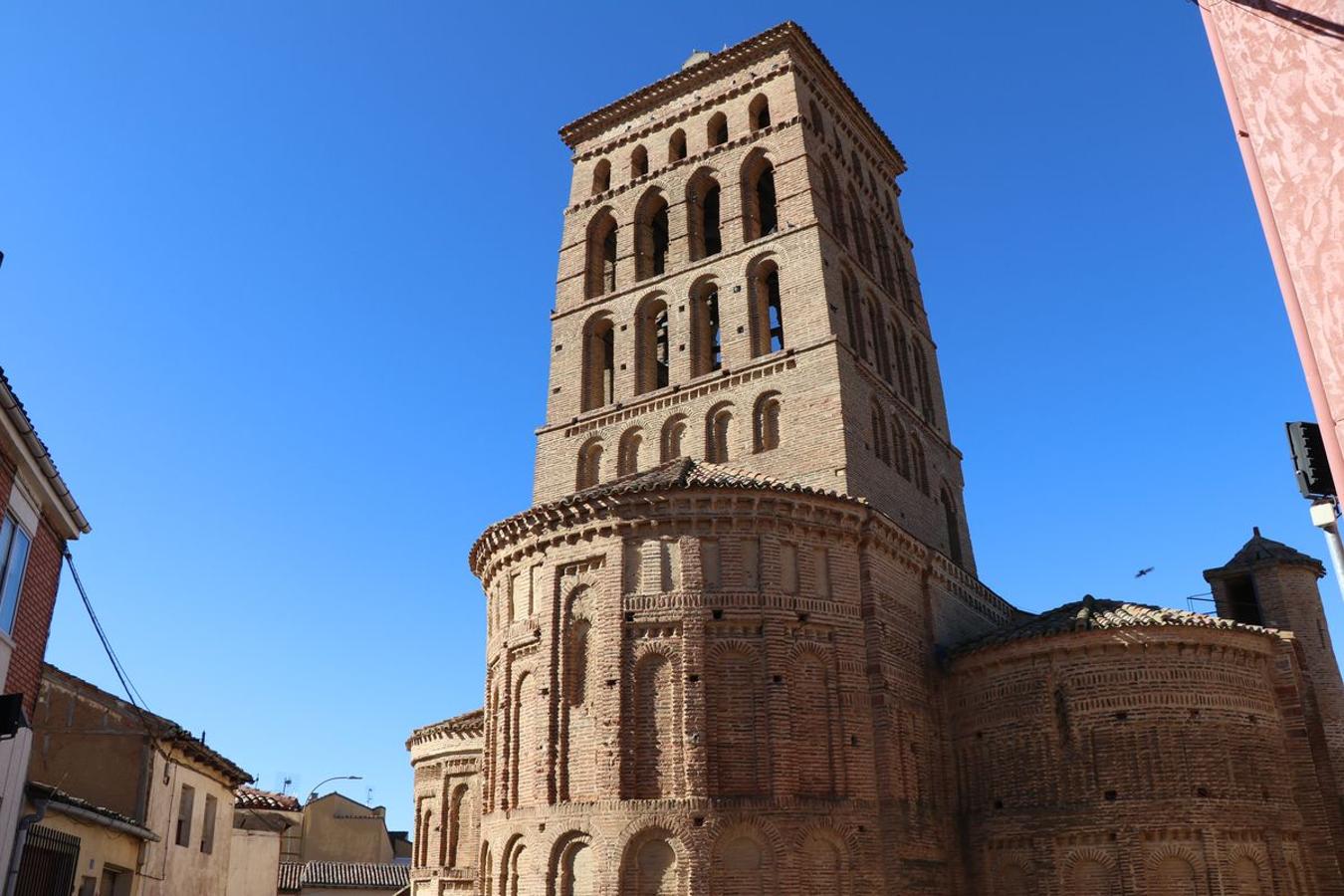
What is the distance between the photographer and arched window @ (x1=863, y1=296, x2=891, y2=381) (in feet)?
90.4

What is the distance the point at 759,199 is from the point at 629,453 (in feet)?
28.3

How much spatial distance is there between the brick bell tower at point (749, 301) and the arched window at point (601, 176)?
2.4 inches

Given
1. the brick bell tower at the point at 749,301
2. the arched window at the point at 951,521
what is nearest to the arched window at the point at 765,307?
the brick bell tower at the point at 749,301

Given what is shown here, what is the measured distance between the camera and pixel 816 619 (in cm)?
1866

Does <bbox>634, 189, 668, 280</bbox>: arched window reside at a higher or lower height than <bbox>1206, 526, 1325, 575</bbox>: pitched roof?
higher

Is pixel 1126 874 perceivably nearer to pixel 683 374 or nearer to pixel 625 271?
pixel 683 374

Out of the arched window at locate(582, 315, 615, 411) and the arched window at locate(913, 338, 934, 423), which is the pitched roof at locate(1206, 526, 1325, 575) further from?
the arched window at locate(582, 315, 615, 411)

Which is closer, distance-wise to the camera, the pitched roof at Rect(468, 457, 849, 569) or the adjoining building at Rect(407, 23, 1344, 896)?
the adjoining building at Rect(407, 23, 1344, 896)

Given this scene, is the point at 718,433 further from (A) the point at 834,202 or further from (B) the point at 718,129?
(B) the point at 718,129

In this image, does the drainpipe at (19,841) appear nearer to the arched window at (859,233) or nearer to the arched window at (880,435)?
the arched window at (880,435)

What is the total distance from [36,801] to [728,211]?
2072 centimetres

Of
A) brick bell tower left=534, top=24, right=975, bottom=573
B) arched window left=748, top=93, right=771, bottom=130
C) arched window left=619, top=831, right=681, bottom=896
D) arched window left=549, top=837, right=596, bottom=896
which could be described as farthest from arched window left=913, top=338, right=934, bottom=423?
arched window left=549, top=837, right=596, bottom=896

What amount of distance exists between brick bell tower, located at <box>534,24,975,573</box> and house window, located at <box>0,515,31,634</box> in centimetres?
1445

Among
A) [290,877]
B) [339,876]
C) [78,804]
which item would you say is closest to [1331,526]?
[78,804]
